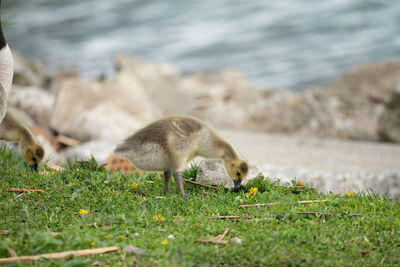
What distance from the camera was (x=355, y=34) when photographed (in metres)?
27.7

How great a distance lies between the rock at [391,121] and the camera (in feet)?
47.5

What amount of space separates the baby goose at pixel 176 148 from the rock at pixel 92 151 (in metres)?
4.17

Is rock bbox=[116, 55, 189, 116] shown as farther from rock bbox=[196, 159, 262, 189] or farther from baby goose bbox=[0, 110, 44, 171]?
rock bbox=[196, 159, 262, 189]

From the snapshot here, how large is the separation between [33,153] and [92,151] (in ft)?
12.5

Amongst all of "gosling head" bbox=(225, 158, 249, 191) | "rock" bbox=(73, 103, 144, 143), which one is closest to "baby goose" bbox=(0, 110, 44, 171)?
"gosling head" bbox=(225, 158, 249, 191)

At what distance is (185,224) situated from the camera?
529 cm

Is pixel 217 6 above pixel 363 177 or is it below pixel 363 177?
above

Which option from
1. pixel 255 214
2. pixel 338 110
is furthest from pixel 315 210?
pixel 338 110

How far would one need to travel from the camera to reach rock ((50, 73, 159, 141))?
1290cm

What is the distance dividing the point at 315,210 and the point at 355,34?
24.0m

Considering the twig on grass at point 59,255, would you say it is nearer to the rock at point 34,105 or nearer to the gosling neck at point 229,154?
the gosling neck at point 229,154

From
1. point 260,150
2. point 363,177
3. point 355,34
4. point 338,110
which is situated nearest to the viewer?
point 363,177

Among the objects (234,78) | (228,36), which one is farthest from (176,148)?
(228,36)

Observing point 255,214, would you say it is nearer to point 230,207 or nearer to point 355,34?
point 230,207
